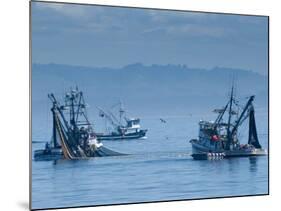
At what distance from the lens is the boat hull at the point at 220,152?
159 inches

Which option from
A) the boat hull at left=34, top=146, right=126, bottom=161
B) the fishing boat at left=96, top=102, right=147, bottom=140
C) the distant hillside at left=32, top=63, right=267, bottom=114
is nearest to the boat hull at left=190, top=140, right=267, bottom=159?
the distant hillside at left=32, top=63, right=267, bottom=114

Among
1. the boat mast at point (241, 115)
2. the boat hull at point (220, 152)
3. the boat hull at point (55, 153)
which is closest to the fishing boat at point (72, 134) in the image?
the boat hull at point (55, 153)

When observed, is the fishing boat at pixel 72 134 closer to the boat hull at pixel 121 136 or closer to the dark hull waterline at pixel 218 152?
the boat hull at pixel 121 136

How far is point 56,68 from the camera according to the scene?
3.74 meters


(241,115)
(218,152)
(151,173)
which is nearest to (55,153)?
(151,173)

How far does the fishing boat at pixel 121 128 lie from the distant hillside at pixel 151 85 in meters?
0.06

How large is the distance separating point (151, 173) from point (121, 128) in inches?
14.0

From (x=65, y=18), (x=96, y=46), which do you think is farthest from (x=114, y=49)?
(x=65, y=18)

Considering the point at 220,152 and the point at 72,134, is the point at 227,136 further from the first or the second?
the point at 72,134

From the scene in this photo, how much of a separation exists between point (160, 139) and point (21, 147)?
90cm

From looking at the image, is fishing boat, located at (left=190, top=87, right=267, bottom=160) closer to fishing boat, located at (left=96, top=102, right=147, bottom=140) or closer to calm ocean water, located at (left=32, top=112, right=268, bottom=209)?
calm ocean water, located at (left=32, top=112, right=268, bottom=209)

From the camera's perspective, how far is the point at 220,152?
13.5ft
